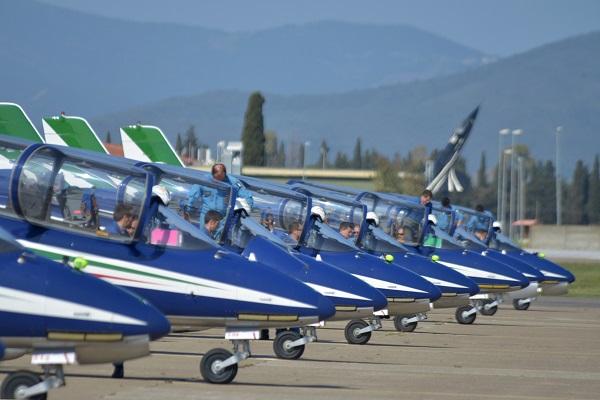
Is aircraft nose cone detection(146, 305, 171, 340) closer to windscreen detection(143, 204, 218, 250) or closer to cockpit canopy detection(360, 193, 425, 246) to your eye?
windscreen detection(143, 204, 218, 250)

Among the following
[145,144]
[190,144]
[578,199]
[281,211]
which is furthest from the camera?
[578,199]

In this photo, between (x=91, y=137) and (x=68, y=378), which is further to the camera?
(x=91, y=137)

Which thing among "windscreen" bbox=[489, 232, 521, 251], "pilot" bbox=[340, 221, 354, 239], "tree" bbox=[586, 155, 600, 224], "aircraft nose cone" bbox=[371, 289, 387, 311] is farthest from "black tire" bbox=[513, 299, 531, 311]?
"tree" bbox=[586, 155, 600, 224]

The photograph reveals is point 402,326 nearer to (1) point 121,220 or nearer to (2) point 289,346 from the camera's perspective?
(2) point 289,346

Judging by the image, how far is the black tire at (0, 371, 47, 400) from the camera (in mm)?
13008

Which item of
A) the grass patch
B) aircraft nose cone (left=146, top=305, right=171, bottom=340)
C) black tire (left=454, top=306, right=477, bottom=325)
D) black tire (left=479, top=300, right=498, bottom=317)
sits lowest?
the grass patch

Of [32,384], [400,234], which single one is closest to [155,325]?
[32,384]

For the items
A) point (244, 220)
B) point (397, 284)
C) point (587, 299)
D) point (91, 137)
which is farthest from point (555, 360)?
point (587, 299)

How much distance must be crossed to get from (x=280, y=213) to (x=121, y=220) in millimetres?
5420

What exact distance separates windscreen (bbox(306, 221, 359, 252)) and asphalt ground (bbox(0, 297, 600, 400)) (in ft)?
4.47

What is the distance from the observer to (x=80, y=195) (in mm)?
15953

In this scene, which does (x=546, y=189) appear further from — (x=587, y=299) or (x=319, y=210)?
(x=319, y=210)

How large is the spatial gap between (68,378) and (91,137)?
18.2 meters

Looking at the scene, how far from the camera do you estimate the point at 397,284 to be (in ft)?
75.5
